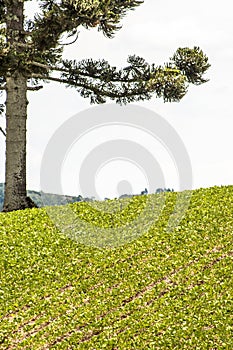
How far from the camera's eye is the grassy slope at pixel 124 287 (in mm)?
11594

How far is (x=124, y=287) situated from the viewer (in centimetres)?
1385

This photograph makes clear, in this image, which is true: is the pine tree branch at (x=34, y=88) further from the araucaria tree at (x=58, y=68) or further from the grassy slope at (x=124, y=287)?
the grassy slope at (x=124, y=287)

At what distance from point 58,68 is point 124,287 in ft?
43.5

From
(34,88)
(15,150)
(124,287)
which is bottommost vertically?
(124,287)

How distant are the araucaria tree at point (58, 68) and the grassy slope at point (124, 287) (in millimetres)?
4722

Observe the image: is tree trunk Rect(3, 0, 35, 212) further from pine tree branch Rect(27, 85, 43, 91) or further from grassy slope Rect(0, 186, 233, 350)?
grassy slope Rect(0, 186, 233, 350)

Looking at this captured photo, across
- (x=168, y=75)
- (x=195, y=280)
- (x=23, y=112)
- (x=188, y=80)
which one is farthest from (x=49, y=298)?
(x=188, y=80)

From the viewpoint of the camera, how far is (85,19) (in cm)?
2056

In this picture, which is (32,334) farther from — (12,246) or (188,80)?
(188,80)

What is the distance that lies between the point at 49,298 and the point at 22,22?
13.5 metres

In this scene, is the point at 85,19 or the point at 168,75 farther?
the point at 168,75

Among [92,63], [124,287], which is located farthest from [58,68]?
[124,287]

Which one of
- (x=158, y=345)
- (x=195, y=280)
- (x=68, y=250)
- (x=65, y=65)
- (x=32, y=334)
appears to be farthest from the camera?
(x=65, y=65)

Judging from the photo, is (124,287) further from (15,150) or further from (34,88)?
(34,88)
